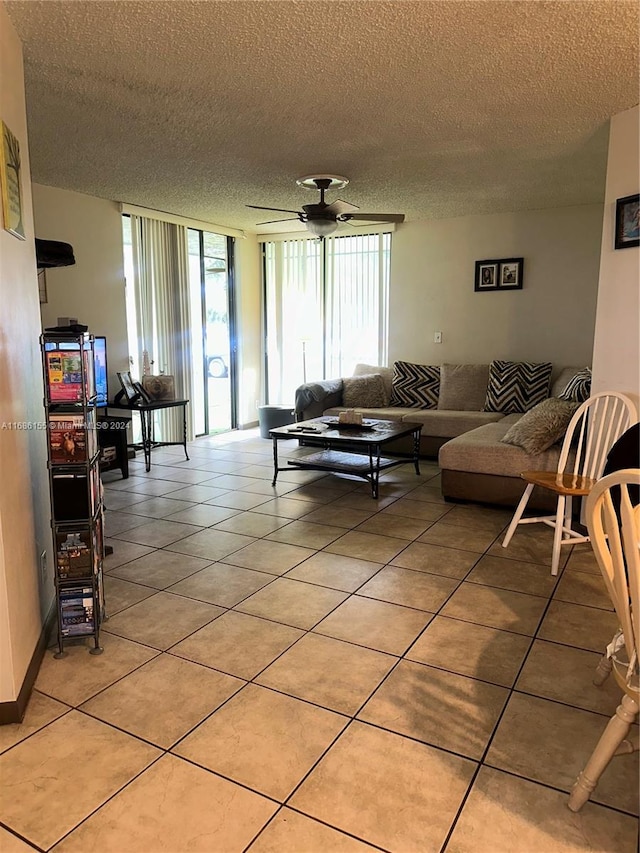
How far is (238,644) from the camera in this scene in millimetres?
2434

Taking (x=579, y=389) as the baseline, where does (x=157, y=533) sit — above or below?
below

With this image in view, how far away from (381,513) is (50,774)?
9.05ft

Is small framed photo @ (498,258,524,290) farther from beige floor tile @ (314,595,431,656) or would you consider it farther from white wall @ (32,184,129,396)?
beige floor tile @ (314,595,431,656)

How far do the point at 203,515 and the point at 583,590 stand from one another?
2.47 m

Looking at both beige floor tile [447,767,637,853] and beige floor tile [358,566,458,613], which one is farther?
beige floor tile [358,566,458,613]

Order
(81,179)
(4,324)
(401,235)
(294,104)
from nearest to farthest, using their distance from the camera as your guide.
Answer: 1. (4,324)
2. (294,104)
3. (81,179)
4. (401,235)

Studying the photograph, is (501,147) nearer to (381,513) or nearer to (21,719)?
(381,513)

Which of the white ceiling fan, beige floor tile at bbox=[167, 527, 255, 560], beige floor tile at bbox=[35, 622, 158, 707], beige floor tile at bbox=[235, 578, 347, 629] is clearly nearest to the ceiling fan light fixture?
the white ceiling fan

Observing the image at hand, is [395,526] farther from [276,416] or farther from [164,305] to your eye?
[164,305]

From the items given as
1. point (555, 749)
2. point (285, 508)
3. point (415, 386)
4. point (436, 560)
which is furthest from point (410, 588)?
point (415, 386)

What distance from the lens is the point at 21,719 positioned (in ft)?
6.43

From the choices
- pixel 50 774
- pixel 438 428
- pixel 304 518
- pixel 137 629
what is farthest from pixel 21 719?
pixel 438 428

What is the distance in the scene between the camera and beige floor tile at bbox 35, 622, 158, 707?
213 centimetres

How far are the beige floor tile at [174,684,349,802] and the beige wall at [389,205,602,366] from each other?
512 cm
